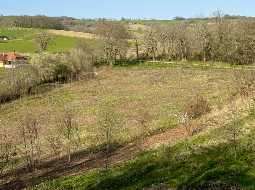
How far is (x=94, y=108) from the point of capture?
241 feet

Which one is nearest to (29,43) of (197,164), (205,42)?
(205,42)

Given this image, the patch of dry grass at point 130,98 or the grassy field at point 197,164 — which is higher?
the grassy field at point 197,164

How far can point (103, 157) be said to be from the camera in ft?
129

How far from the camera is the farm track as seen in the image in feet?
116

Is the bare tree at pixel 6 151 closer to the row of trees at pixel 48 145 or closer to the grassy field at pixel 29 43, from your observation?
the row of trees at pixel 48 145

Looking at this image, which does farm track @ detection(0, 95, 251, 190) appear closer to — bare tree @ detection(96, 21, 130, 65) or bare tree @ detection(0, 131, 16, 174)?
bare tree @ detection(0, 131, 16, 174)

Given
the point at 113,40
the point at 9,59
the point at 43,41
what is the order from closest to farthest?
the point at 113,40, the point at 9,59, the point at 43,41

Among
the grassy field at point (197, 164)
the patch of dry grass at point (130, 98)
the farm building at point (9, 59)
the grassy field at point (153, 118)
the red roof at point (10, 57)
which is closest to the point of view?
the grassy field at point (197, 164)

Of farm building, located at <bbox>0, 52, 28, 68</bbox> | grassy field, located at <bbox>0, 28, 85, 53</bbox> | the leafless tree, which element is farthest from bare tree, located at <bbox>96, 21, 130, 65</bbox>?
the leafless tree

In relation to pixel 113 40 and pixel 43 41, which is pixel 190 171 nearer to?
pixel 113 40

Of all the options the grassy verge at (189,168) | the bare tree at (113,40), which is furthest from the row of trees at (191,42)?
the grassy verge at (189,168)

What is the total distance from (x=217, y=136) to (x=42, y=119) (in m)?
43.1

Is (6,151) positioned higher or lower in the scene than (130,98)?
lower

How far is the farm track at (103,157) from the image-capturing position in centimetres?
3550
